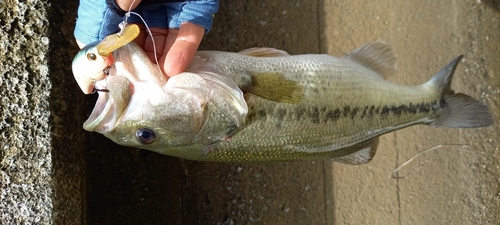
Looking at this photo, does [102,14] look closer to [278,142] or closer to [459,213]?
[278,142]

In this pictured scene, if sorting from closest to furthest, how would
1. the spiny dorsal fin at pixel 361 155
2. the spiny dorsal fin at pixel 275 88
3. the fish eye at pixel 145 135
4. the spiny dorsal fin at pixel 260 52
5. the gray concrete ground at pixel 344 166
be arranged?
the fish eye at pixel 145 135, the spiny dorsal fin at pixel 275 88, the spiny dorsal fin at pixel 260 52, the spiny dorsal fin at pixel 361 155, the gray concrete ground at pixel 344 166

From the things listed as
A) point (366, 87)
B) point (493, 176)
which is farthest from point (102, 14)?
point (493, 176)

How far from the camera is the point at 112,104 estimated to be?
1.22 meters

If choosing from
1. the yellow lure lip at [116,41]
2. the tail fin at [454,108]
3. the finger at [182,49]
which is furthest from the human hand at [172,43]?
the tail fin at [454,108]

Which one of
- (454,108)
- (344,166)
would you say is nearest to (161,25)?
(454,108)

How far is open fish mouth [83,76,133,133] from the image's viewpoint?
1.19 m

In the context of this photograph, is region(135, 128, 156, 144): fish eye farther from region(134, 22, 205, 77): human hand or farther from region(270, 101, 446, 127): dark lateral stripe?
region(270, 101, 446, 127): dark lateral stripe

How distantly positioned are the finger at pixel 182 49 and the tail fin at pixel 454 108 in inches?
43.6

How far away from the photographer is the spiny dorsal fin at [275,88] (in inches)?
57.4

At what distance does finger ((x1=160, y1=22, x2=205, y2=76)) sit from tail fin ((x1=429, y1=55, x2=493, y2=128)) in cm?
111

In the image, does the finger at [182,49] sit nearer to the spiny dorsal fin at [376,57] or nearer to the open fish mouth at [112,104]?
the open fish mouth at [112,104]

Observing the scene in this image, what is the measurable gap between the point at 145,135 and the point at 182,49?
29 cm

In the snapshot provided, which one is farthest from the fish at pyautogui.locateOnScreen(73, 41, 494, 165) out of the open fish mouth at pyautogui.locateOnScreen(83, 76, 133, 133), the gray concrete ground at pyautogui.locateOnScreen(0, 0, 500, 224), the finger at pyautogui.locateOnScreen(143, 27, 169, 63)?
the gray concrete ground at pyautogui.locateOnScreen(0, 0, 500, 224)

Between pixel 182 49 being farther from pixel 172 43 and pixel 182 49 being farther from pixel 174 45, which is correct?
pixel 172 43
